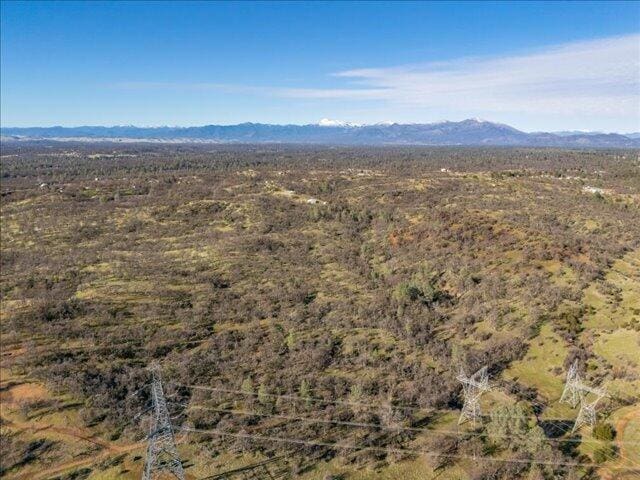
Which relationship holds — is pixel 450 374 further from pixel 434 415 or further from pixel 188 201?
pixel 188 201

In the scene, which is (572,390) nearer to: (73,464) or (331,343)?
(331,343)

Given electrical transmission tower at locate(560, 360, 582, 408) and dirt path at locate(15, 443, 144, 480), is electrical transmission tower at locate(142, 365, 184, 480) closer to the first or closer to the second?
dirt path at locate(15, 443, 144, 480)

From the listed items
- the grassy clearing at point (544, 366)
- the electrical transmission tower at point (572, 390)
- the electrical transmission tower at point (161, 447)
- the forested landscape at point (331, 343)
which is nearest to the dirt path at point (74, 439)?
the forested landscape at point (331, 343)

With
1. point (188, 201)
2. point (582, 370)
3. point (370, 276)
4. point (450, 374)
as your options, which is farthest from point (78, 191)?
point (582, 370)

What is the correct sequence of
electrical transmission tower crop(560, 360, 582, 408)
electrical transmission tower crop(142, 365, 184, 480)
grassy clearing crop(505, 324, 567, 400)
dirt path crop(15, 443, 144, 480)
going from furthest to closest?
1. grassy clearing crop(505, 324, 567, 400)
2. electrical transmission tower crop(560, 360, 582, 408)
3. dirt path crop(15, 443, 144, 480)
4. electrical transmission tower crop(142, 365, 184, 480)

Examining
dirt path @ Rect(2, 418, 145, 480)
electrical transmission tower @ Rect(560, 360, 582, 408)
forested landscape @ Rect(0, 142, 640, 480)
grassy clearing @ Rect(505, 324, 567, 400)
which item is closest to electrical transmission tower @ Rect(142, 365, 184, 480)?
forested landscape @ Rect(0, 142, 640, 480)

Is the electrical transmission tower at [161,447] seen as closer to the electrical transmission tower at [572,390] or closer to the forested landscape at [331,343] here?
the forested landscape at [331,343]

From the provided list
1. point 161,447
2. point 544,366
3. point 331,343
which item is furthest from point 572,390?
point 161,447
